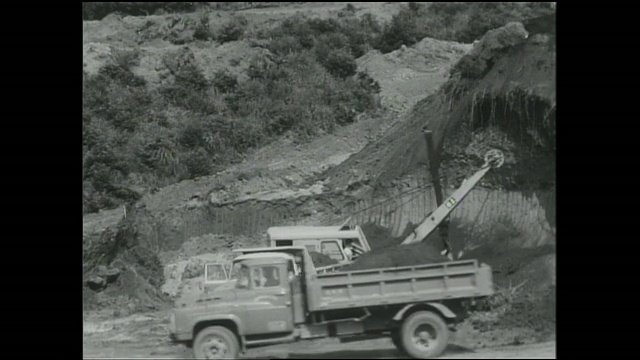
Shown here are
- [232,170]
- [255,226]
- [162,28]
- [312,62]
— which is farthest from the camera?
[162,28]

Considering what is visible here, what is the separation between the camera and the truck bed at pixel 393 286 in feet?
45.7

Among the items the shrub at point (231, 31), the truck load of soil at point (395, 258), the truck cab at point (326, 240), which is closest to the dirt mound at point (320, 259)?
the truck cab at point (326, 240)

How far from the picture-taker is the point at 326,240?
1752cm

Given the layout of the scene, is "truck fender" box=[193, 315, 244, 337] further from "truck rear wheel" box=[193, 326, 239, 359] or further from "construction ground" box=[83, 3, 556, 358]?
"construction ground" box=[83, 3, 556, 358]

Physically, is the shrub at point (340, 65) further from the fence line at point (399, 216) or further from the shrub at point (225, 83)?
the fence line at point (399, 216)

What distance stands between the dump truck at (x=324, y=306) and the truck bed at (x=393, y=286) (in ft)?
0.05

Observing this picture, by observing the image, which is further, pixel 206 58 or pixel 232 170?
pixel 206 58

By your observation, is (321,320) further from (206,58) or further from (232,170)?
(206,58)

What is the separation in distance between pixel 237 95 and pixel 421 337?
76.5 ft

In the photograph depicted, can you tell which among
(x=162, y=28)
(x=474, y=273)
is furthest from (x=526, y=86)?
(x=162, y=28)

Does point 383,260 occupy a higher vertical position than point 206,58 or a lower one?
lower

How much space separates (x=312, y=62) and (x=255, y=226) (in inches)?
617

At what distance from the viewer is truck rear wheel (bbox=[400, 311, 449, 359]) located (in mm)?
13922

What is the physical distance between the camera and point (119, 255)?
22328mm
